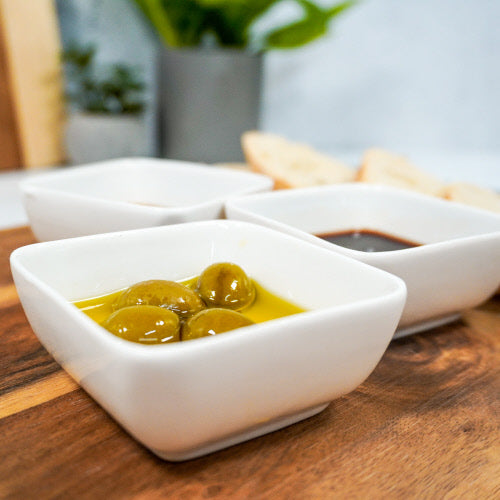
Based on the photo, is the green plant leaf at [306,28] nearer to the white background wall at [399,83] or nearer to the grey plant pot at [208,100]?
the grey plant pot at [208,100]

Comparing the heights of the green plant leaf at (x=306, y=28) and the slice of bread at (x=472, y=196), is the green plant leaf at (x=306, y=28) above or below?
above

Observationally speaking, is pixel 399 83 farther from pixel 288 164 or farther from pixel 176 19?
pixel 288 164

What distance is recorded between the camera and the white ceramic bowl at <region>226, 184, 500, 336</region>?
0.59 meters

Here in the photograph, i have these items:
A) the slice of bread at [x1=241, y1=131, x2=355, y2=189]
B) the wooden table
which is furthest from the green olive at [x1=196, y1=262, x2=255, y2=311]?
the slice of bread at [x1=241, y1=131, x2=355, y2=189]

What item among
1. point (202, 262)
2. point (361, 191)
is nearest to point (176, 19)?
point (361, 191)

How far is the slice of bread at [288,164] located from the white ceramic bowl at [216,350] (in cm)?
48

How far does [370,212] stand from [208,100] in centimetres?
93

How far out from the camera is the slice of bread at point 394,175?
A: 3.39 feet

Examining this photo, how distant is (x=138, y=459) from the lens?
43 cm

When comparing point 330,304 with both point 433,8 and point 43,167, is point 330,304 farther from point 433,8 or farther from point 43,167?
point 433,8

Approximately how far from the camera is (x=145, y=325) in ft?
1.47

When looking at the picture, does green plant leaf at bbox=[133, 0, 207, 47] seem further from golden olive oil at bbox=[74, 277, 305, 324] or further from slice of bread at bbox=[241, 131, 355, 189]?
golden olive oil at bbox=[74, 277, 305, 324]

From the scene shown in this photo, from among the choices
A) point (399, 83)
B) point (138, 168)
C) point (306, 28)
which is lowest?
point (399, 83)

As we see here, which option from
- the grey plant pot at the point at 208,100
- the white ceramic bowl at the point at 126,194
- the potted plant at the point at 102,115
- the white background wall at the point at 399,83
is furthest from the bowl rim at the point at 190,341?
the white background wall at the point at 399,83
